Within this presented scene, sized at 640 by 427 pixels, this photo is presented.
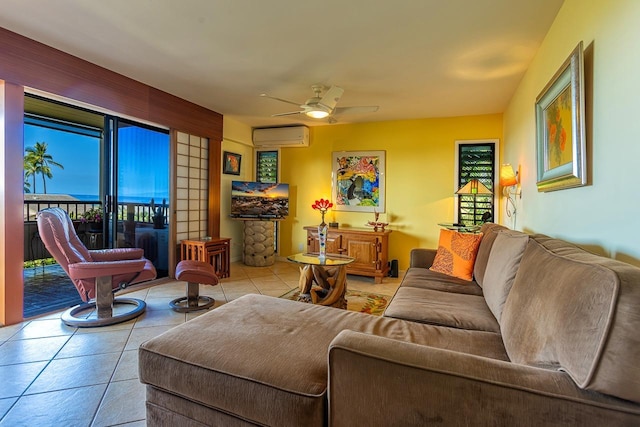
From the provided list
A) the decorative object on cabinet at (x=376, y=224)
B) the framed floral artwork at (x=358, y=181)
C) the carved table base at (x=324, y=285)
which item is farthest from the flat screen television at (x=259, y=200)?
the carved table base at (x=324, y=285)

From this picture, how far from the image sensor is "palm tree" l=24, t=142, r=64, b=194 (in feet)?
16.1

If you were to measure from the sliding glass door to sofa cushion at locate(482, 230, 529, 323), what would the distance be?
389 centimetres

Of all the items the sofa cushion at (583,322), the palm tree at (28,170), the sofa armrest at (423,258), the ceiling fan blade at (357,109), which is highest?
the ceiling fan blade at (357,109)

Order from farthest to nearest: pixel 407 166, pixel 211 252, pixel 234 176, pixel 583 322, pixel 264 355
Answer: pixel 234 176 < pixel 407 166 < pixel 211 252 < pixel 264 355 < pixel 583 322

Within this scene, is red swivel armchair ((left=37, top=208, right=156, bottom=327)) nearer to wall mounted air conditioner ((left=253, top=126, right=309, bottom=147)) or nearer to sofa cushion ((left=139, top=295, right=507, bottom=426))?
sofa cushion ((left=139, top=295, right=507, bottom=426))

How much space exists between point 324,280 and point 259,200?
8.16 ft

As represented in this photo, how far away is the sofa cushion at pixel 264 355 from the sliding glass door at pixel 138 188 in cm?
285

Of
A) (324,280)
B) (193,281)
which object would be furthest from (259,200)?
(324,280)

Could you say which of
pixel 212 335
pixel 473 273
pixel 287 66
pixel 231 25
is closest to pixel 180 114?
pixel 287 66

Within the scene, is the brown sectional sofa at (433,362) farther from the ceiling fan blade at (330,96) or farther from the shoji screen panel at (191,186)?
the shoji screen panel at (191,186)

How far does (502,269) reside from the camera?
1.79m

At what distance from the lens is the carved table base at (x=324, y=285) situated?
3012mm

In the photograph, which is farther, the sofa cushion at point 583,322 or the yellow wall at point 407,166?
the yellow wall at point 407,166

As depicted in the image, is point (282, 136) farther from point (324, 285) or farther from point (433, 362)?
point (433, 362)
